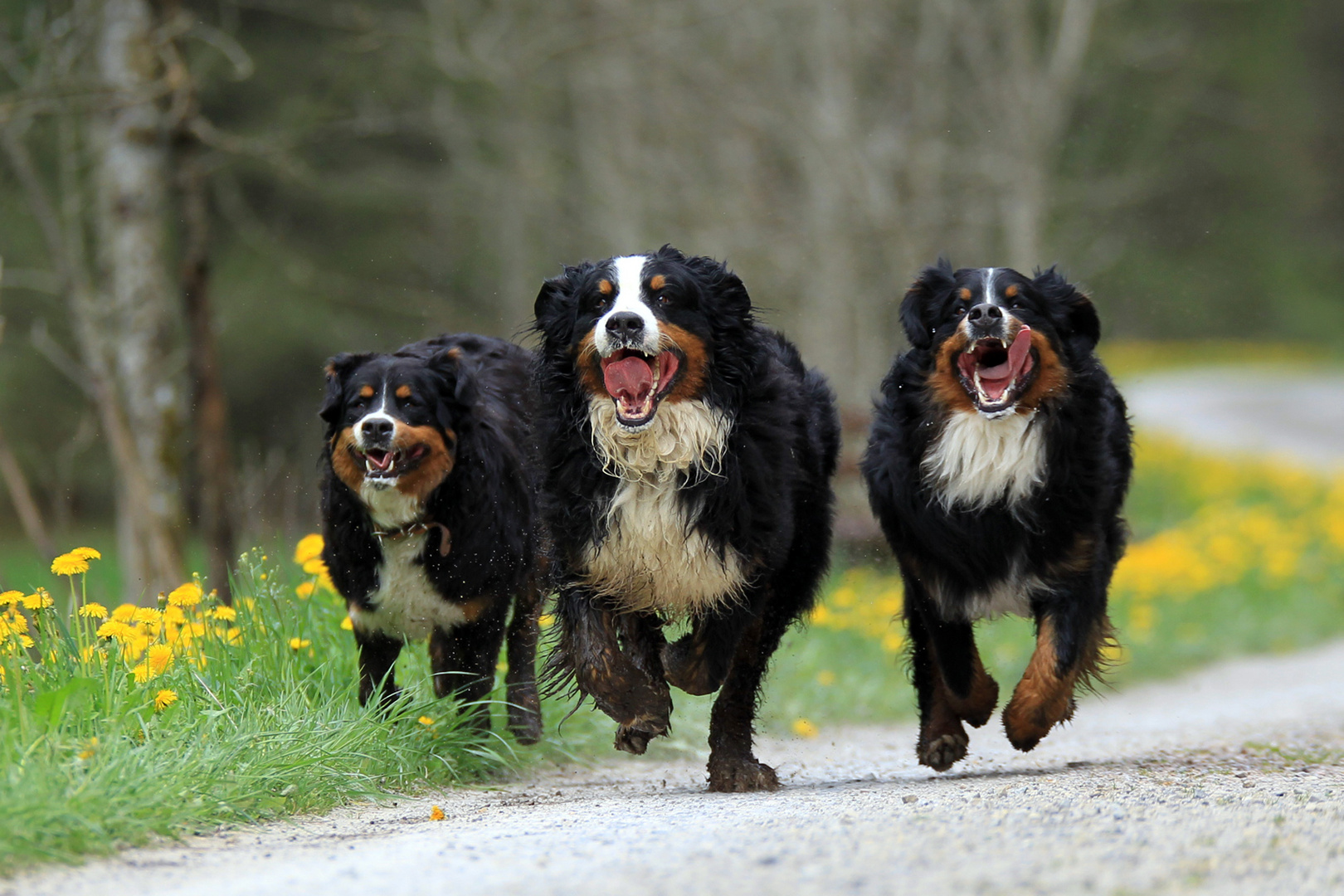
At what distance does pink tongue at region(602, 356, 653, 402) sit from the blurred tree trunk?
185 inches

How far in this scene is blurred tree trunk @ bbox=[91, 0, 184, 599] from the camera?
874 centimetres

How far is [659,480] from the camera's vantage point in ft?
16.5

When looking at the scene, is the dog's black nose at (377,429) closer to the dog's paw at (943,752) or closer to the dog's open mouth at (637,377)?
the dog's open mouth at (637,377)

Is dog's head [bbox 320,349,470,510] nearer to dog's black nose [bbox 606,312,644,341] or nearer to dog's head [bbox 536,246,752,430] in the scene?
dog's head [bbox 536,246,752,430]

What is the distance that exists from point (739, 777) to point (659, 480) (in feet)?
3.97

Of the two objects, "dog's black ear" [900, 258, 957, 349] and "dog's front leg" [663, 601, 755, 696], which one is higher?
"dog's black ear" [900, 258, 957, 349]

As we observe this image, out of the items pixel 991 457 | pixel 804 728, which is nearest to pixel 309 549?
pixel 804 728

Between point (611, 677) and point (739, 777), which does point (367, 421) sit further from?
point (739, 777)

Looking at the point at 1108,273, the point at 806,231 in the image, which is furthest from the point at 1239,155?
the point at 806,231

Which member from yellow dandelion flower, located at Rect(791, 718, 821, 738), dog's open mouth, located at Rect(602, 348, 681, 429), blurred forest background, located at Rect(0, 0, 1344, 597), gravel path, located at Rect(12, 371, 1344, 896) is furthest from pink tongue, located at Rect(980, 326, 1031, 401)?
blurred forest background, located at Rect(0, 0, 1344, 597)

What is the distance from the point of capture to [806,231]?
15.7 metres

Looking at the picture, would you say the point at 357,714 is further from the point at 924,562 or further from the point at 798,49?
the point at 798,49

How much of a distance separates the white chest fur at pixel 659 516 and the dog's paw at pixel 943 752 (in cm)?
106

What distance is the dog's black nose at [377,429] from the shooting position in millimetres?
5289
